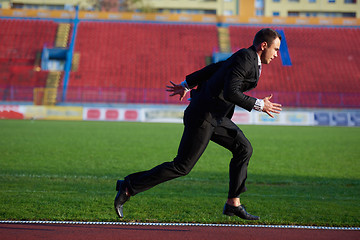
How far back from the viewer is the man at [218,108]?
5.11 m

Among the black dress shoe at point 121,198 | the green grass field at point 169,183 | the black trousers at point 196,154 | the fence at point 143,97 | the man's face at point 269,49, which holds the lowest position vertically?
the fence at point 143,97

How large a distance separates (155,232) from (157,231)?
2.0 inches

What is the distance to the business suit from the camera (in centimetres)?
509

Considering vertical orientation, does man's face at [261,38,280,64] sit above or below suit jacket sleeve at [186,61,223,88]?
above

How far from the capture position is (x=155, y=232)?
17.6 feet

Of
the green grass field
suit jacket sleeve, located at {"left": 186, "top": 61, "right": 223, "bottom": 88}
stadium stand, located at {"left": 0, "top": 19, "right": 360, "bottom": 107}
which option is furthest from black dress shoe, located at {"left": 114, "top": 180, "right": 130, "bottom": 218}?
stadium stand, located at {"left": 0, "top": 19, "right": 360, "bottom": 107}

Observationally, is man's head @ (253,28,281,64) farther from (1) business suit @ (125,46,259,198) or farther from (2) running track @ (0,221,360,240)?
(2) running track @ (0,221,360,240)

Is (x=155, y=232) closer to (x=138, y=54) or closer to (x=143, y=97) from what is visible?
(x=143, y=97)

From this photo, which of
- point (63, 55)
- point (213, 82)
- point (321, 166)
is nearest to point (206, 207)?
point (213, 82)

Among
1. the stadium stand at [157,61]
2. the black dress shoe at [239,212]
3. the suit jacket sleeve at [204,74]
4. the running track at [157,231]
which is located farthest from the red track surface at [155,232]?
the stadium stand at [157,61]

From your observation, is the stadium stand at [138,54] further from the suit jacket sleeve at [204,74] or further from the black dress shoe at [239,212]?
the black dress shoe at [239,212]

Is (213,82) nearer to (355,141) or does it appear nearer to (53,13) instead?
(355,141)

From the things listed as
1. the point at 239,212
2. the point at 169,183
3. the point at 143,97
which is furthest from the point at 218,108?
the point at 143,97

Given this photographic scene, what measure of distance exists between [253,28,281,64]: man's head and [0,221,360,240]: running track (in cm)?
194
